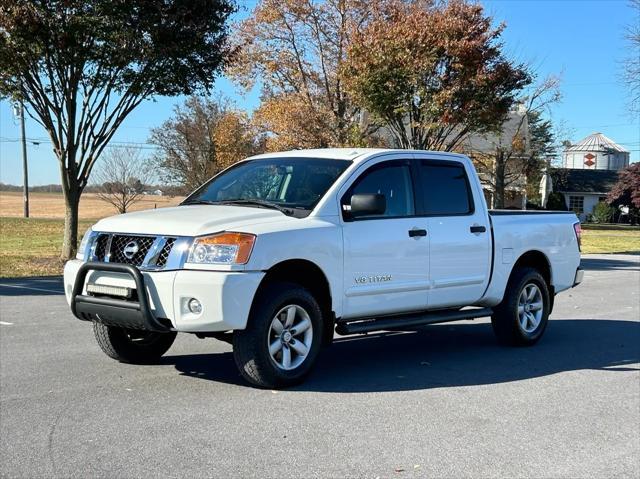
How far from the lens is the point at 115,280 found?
5.96 metres

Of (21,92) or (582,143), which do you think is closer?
(21,92)

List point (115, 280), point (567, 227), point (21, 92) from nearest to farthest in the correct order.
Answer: point (115, 280) < point (567, 227) < point (21, 92)

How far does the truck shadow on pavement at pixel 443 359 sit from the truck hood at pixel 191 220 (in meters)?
1.44

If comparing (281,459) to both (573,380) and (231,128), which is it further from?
(231,128)

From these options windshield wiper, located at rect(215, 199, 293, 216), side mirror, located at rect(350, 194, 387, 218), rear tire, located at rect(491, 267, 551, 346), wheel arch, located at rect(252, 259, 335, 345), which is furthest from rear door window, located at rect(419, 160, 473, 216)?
windshield wiper, located at rect(215, 199, 293, 216)

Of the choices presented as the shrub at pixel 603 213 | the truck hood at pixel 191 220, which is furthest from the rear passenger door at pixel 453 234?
the shrub at pixel 603 213

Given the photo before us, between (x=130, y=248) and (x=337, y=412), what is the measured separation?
6.79 feet

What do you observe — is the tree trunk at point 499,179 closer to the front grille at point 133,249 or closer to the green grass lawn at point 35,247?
the green grass lawn at point 35,247

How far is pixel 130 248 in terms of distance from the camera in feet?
19.6

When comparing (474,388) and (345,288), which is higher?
(345,288)

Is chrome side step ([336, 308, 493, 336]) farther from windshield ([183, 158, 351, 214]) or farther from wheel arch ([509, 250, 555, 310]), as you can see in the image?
windshield ([183, 158, 351, 214])

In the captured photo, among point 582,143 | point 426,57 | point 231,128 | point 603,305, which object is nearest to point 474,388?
point 603,305

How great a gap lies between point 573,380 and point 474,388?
43.7 inches

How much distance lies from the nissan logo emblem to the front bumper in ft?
0.45
